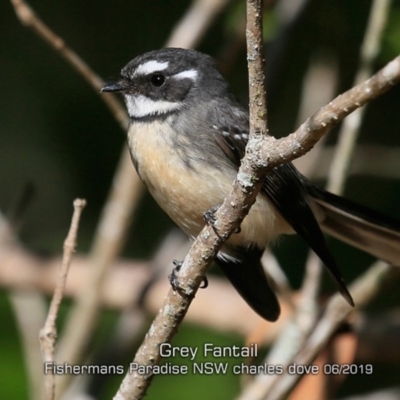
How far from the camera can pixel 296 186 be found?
3227mm

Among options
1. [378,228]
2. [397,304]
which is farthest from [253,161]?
→ [397,304]

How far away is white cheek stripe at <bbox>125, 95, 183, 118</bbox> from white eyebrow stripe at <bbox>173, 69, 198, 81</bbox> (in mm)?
130

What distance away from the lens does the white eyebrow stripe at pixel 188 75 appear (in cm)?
335

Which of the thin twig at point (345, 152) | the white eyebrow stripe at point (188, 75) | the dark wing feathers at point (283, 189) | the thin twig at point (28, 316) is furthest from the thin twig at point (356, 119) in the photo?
the thin twig at point (28, 316)

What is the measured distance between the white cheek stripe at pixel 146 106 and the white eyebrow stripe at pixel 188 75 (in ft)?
0.43

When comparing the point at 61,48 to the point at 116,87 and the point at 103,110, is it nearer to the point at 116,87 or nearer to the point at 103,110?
the point at 116,87

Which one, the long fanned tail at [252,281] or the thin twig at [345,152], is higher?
the thin twig at [345,152]

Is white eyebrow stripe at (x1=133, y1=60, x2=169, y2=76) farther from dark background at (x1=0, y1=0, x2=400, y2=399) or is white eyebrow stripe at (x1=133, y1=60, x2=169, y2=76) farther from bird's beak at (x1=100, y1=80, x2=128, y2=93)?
dark background at (x1=0, y1=0, x2=400, y2=399)

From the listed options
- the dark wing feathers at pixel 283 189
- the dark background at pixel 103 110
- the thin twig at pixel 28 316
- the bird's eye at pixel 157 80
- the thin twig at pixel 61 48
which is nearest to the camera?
the dark wing feathers at pixel 283 189

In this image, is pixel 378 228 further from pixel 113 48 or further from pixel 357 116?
pixel 113 48

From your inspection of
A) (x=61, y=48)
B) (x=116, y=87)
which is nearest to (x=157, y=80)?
(x=116, y=87)

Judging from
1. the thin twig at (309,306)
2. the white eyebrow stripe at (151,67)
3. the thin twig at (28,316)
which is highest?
the white eyebrow stripe at (151,67)

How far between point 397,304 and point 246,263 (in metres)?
1.33

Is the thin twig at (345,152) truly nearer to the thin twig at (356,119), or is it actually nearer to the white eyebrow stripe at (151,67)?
the thin twig at (356,119)
